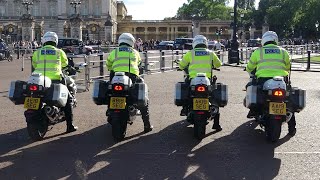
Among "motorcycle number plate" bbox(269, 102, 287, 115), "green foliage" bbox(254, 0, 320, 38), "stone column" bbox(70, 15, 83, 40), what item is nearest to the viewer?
"motorcycle number plate" bbox(269, 102, 287, 115)

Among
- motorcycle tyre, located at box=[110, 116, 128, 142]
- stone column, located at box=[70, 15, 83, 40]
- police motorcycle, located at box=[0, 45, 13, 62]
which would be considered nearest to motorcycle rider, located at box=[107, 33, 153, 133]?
motorcycle tyre, located at box=[110, 116, 128, 142]

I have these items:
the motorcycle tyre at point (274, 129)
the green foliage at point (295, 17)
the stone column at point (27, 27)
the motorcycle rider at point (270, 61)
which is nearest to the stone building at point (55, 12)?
the stone column at point (27, 27)

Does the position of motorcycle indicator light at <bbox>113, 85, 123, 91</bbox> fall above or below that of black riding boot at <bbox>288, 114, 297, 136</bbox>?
above

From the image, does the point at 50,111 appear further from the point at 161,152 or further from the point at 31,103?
the point at 161,152

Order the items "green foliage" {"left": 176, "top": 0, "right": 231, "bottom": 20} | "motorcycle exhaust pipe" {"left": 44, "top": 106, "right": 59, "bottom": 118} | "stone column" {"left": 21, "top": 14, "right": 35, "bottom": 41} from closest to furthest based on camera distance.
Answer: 1. "motorcycle exhaust pipe" {"left": 44, "top": 106, "right": 59, "bottom": 118}
2. "stone column" {"left": 21, "top": 14, "right": 35, "bottom": 41}
3. "green foliage" {"left": 176, "top": 0, "right": 231, "bottom": 20}

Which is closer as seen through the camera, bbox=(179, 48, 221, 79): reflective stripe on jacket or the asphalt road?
the asphalt road

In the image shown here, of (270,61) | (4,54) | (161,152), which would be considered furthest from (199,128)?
(4,54)

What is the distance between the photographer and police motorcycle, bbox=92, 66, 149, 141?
23.5 feet

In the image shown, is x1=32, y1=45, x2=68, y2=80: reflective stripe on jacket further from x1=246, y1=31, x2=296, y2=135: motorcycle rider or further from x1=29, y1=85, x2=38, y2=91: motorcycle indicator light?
x1=246, y1=31, x2=296, y2=135: motorcycle rider

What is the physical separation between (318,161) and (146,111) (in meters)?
2.94

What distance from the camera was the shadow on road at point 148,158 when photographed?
5586 mm

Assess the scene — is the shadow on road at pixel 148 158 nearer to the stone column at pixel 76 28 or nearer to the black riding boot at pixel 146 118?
the black riding boot at pixel 146 118

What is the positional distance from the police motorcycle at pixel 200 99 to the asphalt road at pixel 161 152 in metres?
0.30

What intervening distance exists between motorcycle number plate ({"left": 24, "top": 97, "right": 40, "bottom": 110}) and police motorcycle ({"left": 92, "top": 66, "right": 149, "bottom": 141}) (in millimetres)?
910
